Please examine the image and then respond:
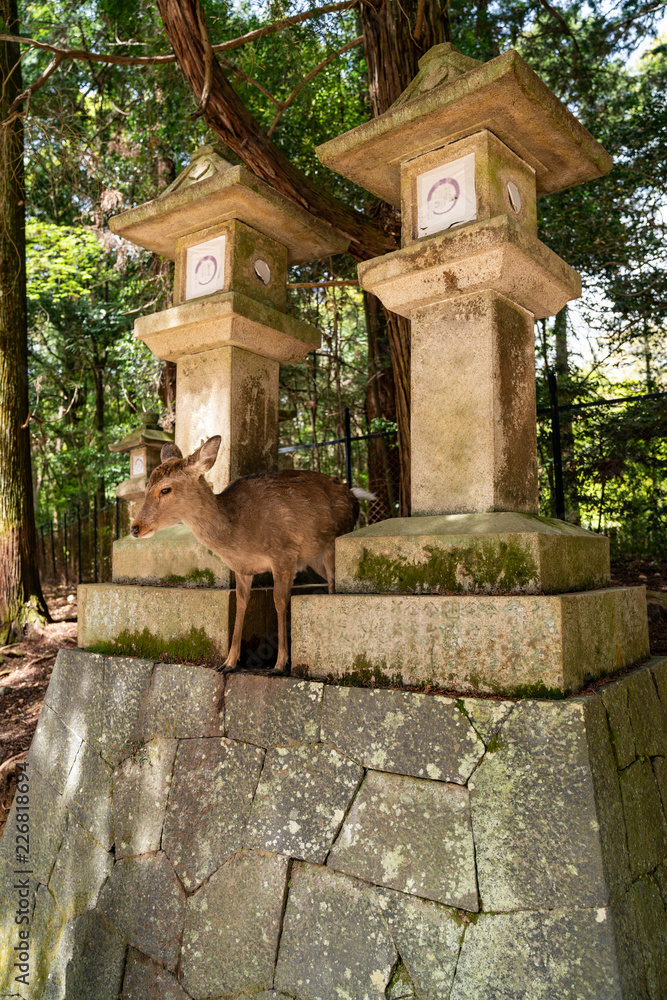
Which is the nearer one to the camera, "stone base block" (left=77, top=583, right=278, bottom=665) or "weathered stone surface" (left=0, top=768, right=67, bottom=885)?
"stone base block" (left=77, top=583, right=278, bottom=665)

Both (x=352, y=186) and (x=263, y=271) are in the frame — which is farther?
(x=352, y=186)

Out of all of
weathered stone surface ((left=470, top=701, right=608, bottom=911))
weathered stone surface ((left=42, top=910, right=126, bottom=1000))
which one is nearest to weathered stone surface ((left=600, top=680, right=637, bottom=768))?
weathered stone surface ((left=470, top=701, right=608, bottom=911))

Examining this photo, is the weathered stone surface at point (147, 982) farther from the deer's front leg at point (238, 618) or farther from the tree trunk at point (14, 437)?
the tree trunk at point (14, 437)

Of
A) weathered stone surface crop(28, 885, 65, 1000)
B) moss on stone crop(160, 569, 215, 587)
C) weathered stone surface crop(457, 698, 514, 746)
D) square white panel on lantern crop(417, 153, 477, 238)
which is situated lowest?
weathered stone surface crop(28, 885, 65, 1000)

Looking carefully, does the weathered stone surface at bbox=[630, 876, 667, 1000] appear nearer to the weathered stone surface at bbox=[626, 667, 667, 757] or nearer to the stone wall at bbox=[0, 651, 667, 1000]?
the stone wall at bbox=[0, 651, 667, 1000]

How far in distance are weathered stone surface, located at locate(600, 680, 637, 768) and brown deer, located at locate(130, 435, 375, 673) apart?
1.33 m

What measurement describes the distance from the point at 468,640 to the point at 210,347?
2.17m

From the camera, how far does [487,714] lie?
88.4 inches

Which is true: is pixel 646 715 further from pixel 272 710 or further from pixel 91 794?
pixel 91 794

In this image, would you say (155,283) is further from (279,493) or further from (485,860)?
(485,860)

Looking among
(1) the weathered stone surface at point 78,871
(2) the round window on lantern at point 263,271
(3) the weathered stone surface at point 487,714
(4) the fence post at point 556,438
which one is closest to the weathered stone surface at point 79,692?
(1) the weathered stone surface at point 78,871

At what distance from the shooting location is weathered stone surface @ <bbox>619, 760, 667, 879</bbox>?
2.25 metres

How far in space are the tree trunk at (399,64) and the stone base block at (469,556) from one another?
2.34 meters

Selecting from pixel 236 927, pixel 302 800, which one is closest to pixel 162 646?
pixel 302 800
